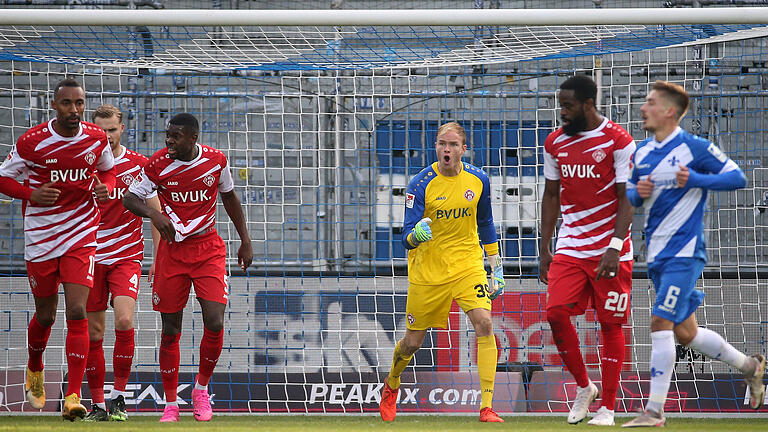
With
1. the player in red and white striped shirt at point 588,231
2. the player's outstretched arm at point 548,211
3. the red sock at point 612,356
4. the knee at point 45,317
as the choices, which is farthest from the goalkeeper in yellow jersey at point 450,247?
the knee at point 45,317

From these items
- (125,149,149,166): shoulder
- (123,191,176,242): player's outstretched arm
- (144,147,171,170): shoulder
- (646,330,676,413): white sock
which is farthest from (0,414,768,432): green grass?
(125,149,149,166): shoulder

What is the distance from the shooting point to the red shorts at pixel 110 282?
679cm

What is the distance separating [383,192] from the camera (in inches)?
400

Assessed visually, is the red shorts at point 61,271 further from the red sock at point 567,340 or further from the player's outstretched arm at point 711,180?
the player's outstretched arm at point 711,180

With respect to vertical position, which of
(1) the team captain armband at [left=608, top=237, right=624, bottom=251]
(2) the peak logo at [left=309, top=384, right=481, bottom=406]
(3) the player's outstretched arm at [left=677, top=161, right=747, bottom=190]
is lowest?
(2) the peak logo at [left=309, top=384, right=481, bottom=406]

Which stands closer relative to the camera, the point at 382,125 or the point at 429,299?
the point at 429,299

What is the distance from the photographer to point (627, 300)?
229 inches

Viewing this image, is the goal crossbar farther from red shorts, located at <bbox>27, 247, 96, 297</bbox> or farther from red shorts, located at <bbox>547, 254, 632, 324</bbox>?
red shorts, located at <bbox>547, 254, 632, 324</bbox>

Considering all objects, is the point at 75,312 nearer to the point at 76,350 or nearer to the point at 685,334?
the point at 76,350

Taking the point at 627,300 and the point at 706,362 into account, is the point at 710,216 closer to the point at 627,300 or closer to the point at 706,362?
the point at 706,362

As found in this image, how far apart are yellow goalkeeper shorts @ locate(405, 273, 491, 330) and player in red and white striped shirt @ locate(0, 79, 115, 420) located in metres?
2.28

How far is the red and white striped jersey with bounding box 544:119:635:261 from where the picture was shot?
5.72 m

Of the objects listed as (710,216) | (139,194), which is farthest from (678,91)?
(710,216)

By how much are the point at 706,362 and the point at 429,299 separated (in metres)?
3.22
